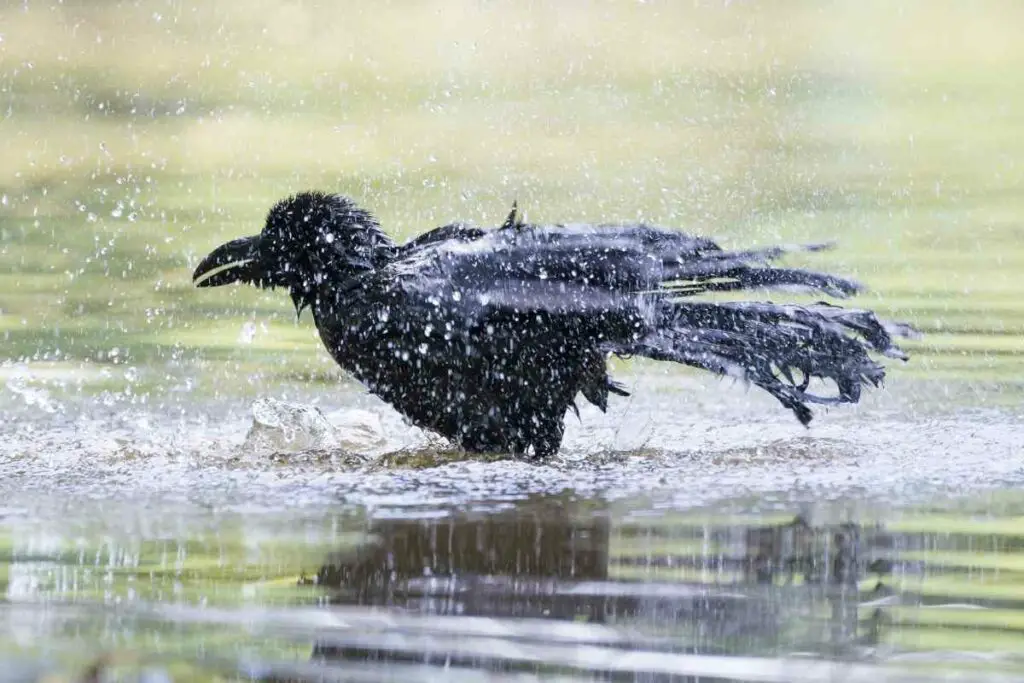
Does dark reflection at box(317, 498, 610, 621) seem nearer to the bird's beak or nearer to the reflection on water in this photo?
the reflection on water

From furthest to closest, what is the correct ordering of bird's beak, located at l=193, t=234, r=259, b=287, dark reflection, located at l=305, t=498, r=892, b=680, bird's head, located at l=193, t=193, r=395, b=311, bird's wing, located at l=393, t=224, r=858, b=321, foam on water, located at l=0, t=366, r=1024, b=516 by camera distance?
bird's beak, located at l=193, t=234, r=259, b=287 < bird's head, located at l=193, t=193, r=395, b=311 < bird's wing, located at l=393, t=224, r=858, b=321 < foam on water, located at l=0, t=366, r=1024, b=516 < dark reflection, located at l=305, t=498, r=892, b=680

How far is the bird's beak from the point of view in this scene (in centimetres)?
680

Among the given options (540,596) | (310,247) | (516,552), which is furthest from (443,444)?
(540,596)

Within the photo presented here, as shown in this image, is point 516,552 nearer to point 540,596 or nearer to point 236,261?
Result: point 540,596

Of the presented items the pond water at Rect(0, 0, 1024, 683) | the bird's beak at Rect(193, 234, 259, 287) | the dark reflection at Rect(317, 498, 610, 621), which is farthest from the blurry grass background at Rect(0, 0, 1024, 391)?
the dark reflection at Rect(317, 498, 610, 621)

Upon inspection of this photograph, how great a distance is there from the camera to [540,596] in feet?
12.8

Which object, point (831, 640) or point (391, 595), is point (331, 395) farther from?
point (831, 640)

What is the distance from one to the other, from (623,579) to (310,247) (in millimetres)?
2956

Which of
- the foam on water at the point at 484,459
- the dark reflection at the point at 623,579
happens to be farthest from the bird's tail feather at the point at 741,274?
the dark reflection at the point at 623,579

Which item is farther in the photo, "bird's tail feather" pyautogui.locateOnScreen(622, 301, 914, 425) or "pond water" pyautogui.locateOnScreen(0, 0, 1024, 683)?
"bird's tail feather" pyautogui.locateOnScreen(622, 301, 914, 425)

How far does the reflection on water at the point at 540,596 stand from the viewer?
332 cm

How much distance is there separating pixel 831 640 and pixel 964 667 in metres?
0.27

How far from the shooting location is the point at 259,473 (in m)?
5.78

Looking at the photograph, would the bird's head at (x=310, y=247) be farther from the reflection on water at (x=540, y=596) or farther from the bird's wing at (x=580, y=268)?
the reflection on water at (x=540, y=596)
